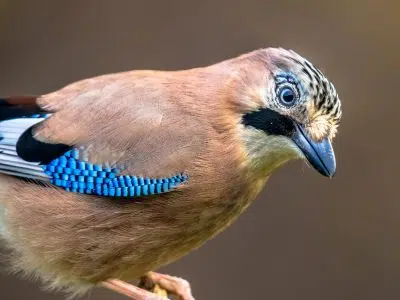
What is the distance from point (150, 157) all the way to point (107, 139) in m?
0.12

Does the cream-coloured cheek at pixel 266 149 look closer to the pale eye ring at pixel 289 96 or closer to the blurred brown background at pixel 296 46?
the pale eye ring at pixel 289 96

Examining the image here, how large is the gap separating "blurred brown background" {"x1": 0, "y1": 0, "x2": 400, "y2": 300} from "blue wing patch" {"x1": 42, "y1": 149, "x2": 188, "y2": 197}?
1.68 meters

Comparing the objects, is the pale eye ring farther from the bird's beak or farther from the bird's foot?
the bird's foot

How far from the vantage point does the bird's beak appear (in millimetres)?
1987

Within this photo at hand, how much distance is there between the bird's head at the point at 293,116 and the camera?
1991 millimetres

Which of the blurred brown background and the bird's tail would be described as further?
the blurred brown background

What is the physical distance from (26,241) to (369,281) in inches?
79.0

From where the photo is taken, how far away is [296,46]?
12.3ft

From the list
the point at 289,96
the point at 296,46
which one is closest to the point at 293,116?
the point at 289,96

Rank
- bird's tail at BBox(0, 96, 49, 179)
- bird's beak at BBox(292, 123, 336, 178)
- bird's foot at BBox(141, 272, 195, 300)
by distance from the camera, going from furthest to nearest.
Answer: bird's foot at BBox(141, 272, 195, 300)
bird's tail at BBox(0, 96, 49, 179)
bird's beak at BBox(292, 123, 336, 178)

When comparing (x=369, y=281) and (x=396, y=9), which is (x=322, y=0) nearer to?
(x=396, y=9)

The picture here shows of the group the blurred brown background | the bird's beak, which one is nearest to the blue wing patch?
the bird's beak

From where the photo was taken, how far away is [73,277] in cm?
221

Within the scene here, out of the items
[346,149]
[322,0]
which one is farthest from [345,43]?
[346,149]
